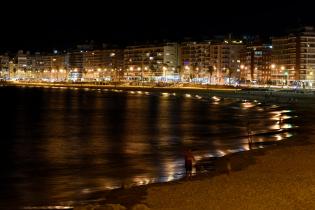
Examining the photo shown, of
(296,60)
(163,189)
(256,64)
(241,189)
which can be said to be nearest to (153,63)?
(256,64)

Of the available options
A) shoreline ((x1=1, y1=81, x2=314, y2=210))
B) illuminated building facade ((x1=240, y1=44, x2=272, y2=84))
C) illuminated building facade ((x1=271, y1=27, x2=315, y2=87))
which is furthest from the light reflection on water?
illuminated building facade ((x1=240, y1=44, x2=272, y2=84))

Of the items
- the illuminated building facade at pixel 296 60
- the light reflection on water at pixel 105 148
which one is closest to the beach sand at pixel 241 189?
the light reflection on water at pixel 105 148

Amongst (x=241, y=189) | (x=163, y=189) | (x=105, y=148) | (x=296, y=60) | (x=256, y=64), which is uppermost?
(x=296, y=60)

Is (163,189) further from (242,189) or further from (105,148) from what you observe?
(105,148)

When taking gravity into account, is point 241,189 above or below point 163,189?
above

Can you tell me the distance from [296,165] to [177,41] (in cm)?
15324

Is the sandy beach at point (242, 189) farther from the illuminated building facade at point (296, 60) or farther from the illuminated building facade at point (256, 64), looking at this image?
the illuminated building facade at point (256, 64)

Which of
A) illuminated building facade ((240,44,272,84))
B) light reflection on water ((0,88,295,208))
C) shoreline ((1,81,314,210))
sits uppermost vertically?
illuminated building facade ((240,44,272,84))

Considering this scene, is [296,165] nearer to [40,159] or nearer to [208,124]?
[40,159]

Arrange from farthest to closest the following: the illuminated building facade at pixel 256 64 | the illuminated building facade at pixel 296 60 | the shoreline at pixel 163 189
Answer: the illuminated building facade at pixel 256 64 → the illuminated building facade at pixel 296 60 → the shoreline at pixel 163 189

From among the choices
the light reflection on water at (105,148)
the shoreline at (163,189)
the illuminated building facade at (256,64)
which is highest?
the illuminated building facade at (256,64)

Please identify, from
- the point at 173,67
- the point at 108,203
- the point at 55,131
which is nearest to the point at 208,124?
the point at 55,131

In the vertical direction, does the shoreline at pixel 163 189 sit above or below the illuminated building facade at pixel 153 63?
below

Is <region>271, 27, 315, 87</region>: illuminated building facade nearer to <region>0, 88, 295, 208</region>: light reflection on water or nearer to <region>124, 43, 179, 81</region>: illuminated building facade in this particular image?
<region>124, 43, 179, 81</region>: illuminated building facade
